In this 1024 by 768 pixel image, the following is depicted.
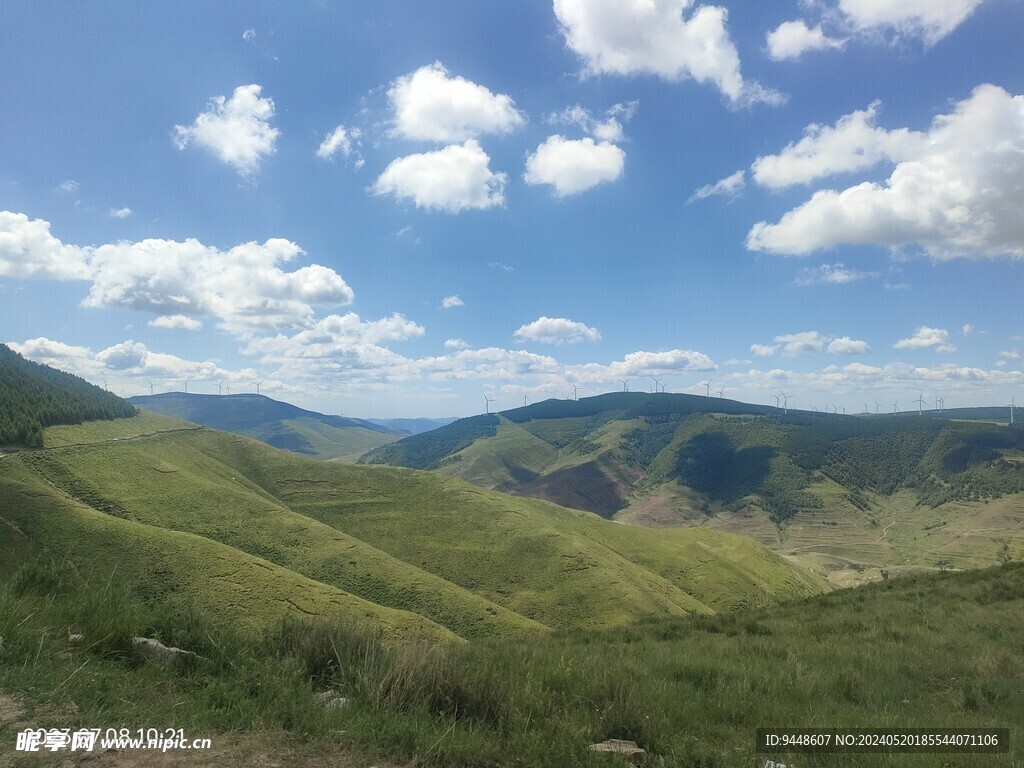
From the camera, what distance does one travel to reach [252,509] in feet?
329

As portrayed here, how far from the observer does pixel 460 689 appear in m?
8.09

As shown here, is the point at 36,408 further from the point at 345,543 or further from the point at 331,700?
the point at 331,700

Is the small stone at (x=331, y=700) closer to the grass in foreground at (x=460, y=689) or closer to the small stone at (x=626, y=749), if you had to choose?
the grass in foreground at (x=460, y=689)

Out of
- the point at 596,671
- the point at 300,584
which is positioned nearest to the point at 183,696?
the point at 596,671

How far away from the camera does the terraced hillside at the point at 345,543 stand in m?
65.6

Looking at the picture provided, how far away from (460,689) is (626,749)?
2.56 meters

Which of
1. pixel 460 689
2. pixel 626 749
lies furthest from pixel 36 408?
pixel 626 749

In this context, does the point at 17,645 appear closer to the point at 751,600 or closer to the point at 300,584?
the point at 300,584

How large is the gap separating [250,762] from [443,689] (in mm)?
2942

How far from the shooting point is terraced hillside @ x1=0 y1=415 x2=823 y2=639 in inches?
2584

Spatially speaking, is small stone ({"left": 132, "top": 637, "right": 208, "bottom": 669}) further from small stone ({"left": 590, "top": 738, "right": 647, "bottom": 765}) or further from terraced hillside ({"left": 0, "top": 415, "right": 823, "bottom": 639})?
terraced hillside ({"left": 0, "top": 415, "right": 823, "bottom": 639})

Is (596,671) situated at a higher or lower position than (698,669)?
higher

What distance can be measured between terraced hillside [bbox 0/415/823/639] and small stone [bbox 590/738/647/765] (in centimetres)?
4467

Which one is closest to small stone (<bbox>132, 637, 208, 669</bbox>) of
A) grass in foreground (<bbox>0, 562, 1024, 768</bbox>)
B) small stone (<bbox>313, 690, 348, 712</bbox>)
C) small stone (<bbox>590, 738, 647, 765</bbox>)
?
grass in foreground (<bbox>0, 562, 1024, 768</bbox>)
